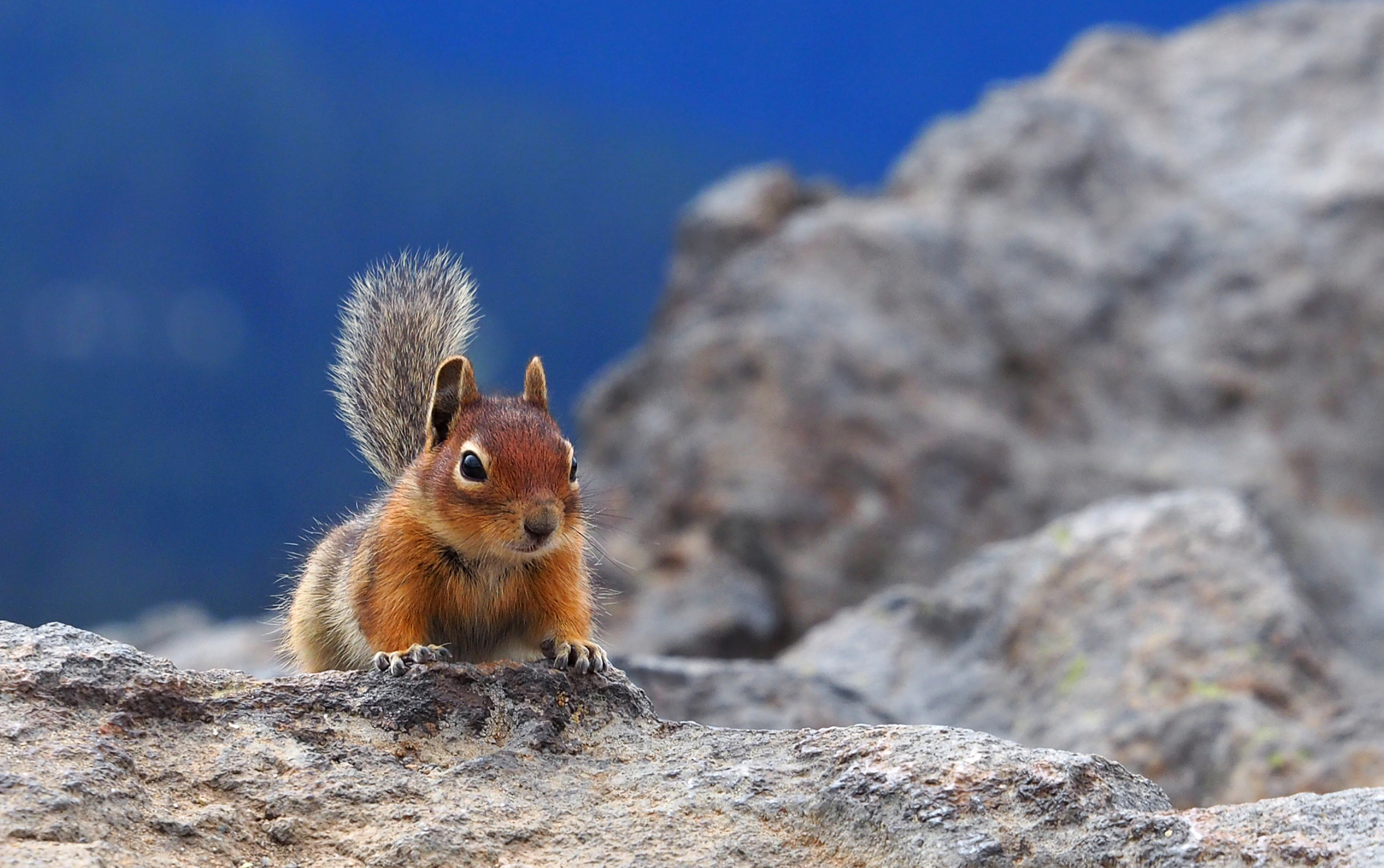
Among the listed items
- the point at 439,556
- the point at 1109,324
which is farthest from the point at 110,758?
the point at 1109,324

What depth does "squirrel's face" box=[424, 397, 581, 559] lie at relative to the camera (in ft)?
12.2

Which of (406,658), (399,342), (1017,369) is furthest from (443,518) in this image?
(1017,369)

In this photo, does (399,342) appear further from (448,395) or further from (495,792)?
(495,792)

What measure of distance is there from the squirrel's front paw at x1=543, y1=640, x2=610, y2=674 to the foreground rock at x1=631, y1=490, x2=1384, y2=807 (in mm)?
1718

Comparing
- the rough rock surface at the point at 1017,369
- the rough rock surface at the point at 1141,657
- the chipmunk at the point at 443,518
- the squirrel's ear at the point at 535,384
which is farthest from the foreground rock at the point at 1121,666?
the rough rock surface at the point at 1017,369

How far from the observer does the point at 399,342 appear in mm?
4527

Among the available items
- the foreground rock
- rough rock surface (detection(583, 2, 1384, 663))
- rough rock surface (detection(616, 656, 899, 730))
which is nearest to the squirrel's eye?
rough rock surface (detection(616, 656, 899, 730))

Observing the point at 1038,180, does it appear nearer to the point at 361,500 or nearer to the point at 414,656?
the point at 361,500

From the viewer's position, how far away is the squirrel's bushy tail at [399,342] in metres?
4.49

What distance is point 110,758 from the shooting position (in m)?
2.86

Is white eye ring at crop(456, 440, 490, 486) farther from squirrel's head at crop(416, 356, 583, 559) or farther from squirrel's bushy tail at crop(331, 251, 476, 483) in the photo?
squirrel's bushy tail at crop(331, 251, 476, 483)

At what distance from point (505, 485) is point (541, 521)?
0.14 meters

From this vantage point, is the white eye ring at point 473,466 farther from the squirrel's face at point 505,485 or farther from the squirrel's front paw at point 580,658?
the squirrel's front paw at point 580,658

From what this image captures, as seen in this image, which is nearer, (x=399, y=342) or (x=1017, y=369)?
(x=399, y=342)
